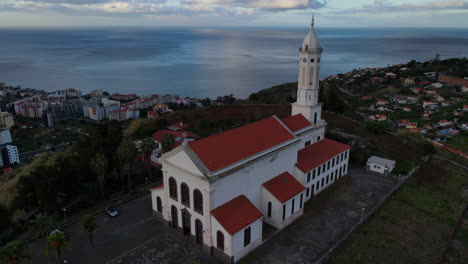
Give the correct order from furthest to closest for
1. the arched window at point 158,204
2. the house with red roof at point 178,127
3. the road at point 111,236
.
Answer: the house with red roof at point 178,127 < the arched window at point 158,204 < the road at point 111,236

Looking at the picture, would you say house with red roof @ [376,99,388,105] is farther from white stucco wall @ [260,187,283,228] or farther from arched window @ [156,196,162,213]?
arched window @ [156,196,162,213]

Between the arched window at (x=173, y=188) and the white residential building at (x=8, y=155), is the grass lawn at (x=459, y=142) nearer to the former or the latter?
the arched window at (x=173, y=188)

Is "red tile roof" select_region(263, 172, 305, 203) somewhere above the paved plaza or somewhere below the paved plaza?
above

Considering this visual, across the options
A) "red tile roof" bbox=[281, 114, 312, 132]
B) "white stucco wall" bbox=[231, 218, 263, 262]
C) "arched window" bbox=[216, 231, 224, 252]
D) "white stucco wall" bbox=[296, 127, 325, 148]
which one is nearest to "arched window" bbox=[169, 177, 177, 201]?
"arched window" bbox=[216, 231, 224, 252]

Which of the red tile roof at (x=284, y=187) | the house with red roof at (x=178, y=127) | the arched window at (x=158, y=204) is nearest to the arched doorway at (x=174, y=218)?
the arched window at (x=158, y=204)

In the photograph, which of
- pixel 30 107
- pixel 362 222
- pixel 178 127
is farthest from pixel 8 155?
pixel 362 222

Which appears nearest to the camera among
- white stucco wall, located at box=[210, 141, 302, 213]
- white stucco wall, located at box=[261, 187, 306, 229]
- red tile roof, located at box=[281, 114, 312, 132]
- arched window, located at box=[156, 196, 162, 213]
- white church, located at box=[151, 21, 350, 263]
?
white church, located at box=[151, 21, 350, 263]

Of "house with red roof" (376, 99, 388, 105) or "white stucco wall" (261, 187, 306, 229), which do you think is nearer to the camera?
"white stucco wall" (261, 187, 306, 229)
